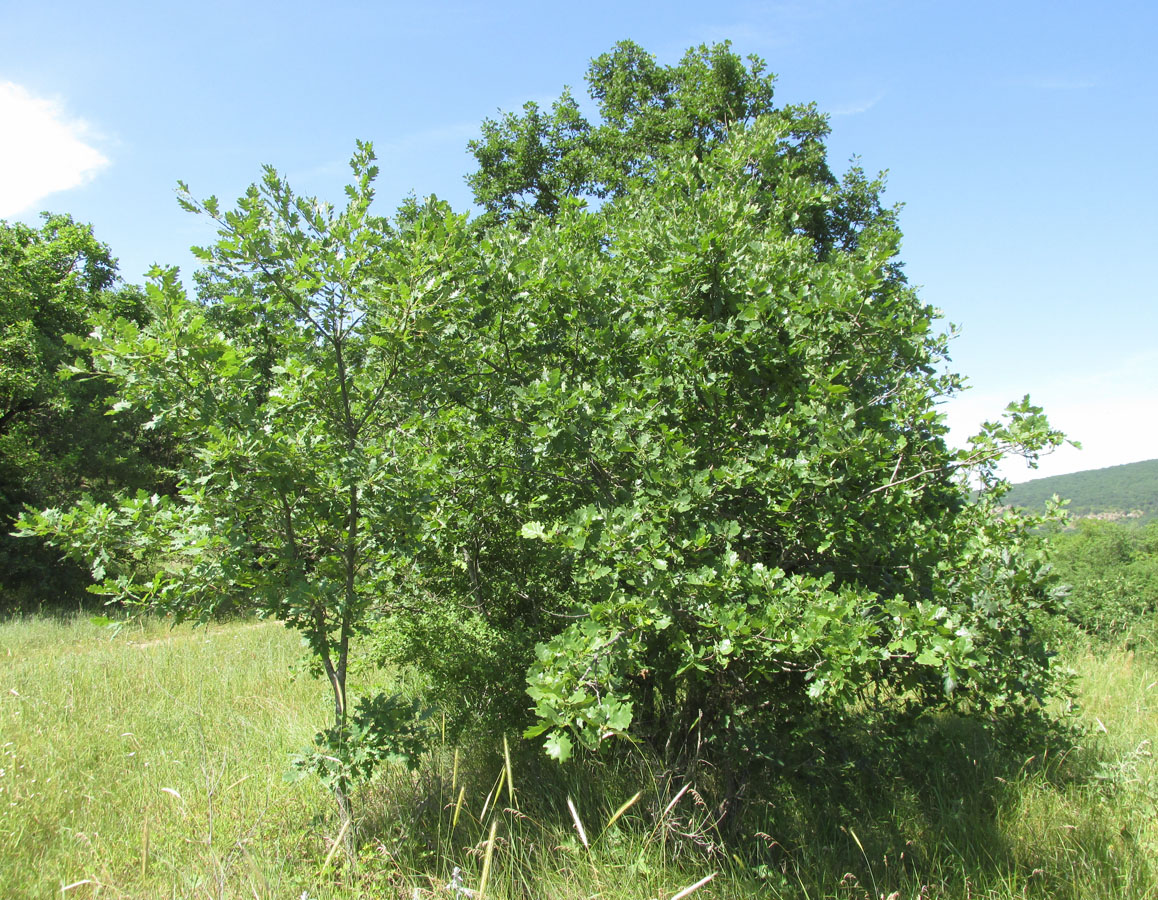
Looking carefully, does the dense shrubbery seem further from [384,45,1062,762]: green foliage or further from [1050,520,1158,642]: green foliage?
[1050,520,1158,642]: green foliage

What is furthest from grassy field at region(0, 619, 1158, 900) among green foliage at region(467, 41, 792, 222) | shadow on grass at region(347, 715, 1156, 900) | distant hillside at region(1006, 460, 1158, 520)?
distant hillside at region(1006, 460, 1158, 520)

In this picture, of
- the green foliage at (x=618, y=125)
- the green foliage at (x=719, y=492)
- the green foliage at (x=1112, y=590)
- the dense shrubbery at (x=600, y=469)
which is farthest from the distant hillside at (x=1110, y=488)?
the dense shrubbery at (x=600, y=469)

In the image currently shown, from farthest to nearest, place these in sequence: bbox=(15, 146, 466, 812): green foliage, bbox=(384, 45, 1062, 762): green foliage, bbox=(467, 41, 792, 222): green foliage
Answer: bbox=(467, 41, 792, 222): green foliage
bbox=(15, 146, 466, 812): green foliage
bbox=(384, 45, 1062, 762): green foliage

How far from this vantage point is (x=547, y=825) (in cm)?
323

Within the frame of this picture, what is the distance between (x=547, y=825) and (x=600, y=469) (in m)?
1.82

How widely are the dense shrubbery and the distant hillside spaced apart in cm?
11289

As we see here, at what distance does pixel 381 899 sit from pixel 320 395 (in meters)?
2.22

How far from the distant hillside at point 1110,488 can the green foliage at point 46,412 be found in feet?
366

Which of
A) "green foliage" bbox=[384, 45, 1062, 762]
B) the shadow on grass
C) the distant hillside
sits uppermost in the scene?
"green foliage" bbox=[384, 45, 1062, 762]

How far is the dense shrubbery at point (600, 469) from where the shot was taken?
2518mm

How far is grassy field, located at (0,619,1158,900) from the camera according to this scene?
2732 mm

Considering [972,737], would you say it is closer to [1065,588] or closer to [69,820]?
[1065,588]

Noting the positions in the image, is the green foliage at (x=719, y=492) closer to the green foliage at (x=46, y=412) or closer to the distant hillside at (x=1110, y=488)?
the green foliage at (x=46, y=412)

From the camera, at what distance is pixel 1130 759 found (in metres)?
3.81
